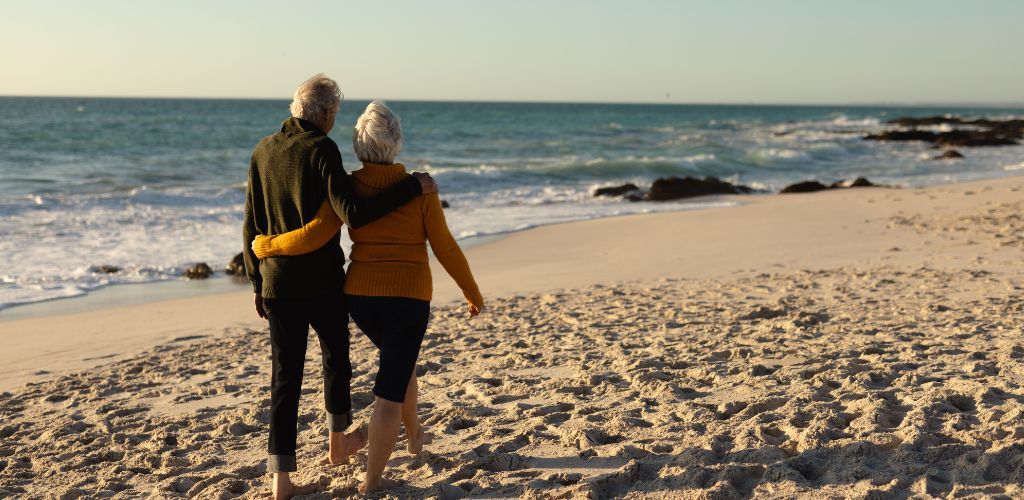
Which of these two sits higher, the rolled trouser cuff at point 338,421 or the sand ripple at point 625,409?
the rolled trouser cuff at point 338,421

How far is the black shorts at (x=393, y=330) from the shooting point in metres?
3.34

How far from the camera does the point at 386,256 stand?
3.32m

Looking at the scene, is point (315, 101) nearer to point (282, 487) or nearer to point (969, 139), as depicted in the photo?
point (282, 487)

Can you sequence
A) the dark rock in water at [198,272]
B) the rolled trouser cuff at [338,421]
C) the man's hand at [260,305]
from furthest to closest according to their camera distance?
the dark rock in water at [198,272] → the rolled trouser cuff at [338,421] → the man's hand at [260,305]

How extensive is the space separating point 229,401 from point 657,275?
507cm

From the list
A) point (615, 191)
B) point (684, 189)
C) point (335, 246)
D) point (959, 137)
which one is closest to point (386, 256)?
point (335, 246)

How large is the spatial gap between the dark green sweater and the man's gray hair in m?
0.03

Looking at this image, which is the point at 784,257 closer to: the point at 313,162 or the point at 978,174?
the point at 313,162

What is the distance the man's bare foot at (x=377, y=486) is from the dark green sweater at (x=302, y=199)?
81 centimetres

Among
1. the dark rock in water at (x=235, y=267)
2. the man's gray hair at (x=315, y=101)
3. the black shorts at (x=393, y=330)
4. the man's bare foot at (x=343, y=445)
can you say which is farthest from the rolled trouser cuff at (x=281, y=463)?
the dark rock in water at (x=235, y=267)

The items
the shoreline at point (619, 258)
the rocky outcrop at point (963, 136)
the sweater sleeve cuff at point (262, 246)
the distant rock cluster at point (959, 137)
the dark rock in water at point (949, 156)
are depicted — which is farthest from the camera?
the rocky outcrop at point (963, 136)

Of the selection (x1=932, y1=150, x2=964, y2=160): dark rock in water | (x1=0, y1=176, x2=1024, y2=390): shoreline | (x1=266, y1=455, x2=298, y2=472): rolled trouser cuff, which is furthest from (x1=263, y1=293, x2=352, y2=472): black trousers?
(x1=932, y1=150, x2=964, y2=160): dark rock in water

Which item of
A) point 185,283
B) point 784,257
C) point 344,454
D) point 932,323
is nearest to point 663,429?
point 344,454

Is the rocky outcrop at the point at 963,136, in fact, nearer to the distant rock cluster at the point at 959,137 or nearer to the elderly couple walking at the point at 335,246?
the distant rock cluster at the point at 959,137
